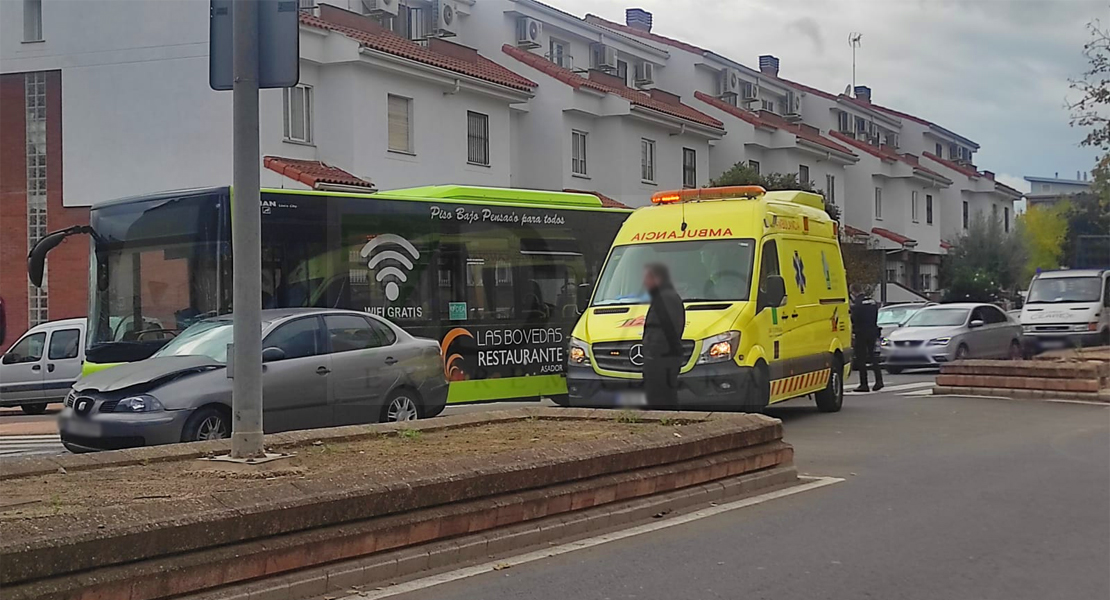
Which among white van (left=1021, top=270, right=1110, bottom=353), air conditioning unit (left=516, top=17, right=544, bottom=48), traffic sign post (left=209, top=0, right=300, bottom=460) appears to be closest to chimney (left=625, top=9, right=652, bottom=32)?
air conditioning unit (left=516, top=17, right=544, bottom=48)

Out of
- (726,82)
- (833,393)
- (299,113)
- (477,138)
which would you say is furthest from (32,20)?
(726,82)

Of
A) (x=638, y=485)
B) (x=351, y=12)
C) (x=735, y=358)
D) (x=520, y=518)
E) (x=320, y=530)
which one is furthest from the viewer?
(x=351, y=12)

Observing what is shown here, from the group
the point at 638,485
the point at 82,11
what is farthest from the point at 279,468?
the point at 82,11

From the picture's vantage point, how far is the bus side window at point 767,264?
14.4m

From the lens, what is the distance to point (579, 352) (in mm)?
14352

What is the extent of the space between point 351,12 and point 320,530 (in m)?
26.0

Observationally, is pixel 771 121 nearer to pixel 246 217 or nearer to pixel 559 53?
pixel 559 53

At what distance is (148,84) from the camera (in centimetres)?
2725

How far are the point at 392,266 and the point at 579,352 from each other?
115 inches

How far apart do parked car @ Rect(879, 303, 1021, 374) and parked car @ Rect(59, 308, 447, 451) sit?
1483cm

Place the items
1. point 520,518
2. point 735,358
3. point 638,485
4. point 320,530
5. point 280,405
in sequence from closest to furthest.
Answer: point 320,530 < point 520,518 < point 638,485 < point 280,405 < point 735,358

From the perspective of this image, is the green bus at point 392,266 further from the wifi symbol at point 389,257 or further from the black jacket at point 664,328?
the black jacket at point 664,328

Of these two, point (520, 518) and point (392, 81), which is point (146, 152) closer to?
point (392, 81)

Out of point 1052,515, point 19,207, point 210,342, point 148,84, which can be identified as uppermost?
point 148,84
